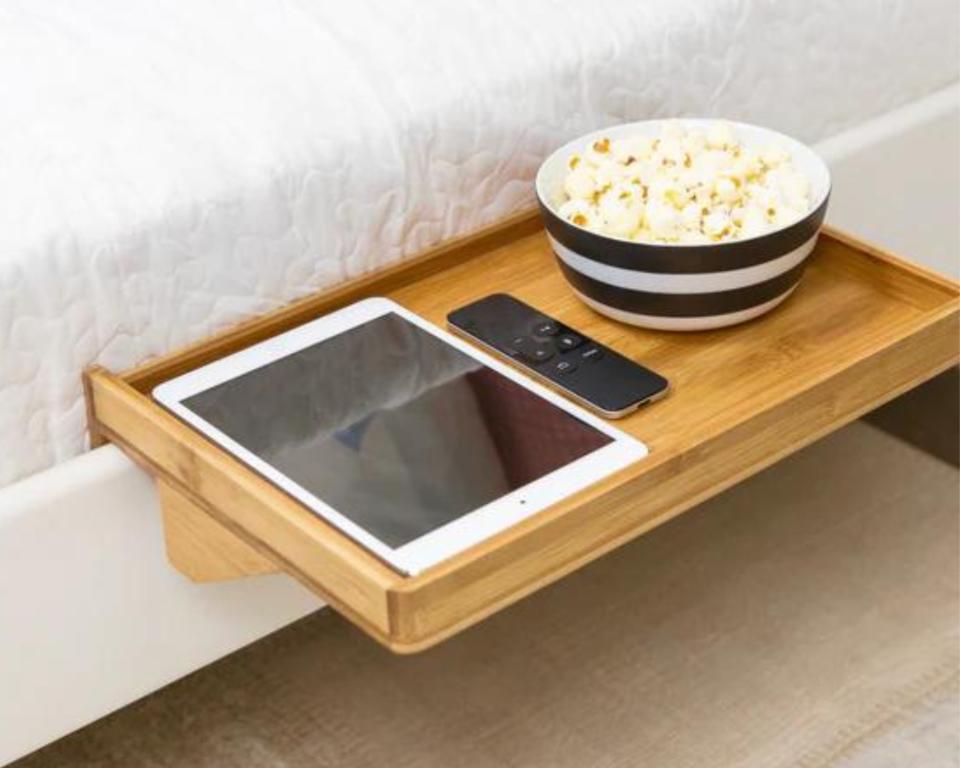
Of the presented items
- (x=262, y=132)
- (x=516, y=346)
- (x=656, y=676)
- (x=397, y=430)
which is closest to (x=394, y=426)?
(x=397, y=430)

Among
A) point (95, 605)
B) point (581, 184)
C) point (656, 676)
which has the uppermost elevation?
point (581, 184)

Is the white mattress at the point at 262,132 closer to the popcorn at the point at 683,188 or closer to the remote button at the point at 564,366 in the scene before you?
the popcorn at the point at 683,188

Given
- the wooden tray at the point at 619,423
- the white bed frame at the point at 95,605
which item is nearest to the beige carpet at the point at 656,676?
the white bed frame at the point at 95,605

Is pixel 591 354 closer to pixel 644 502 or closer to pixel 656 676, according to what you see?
pixel 644 502

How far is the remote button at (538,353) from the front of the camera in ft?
4.46

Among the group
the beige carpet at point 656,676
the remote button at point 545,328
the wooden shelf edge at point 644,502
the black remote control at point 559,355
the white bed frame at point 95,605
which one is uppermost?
the remote button at point 545,328

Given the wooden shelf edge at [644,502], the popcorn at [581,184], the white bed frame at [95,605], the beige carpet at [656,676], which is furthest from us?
the beige carpet at [656,676]

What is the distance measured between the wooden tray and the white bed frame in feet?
0.10

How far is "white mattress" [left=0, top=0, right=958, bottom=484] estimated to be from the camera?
4.29ft

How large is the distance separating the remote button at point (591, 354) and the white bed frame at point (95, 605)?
30 cm

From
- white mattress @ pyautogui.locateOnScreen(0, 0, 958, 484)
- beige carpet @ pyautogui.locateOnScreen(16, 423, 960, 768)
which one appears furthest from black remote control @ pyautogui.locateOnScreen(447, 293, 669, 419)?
beige carpet @ pyautogui.locateOnScreen(16, 423, 960, 768)

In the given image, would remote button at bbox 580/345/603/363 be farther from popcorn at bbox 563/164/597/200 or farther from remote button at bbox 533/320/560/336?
popcorn at bbox 563/164/597/200

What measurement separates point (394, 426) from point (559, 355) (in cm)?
14

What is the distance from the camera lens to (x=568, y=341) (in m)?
1.38
